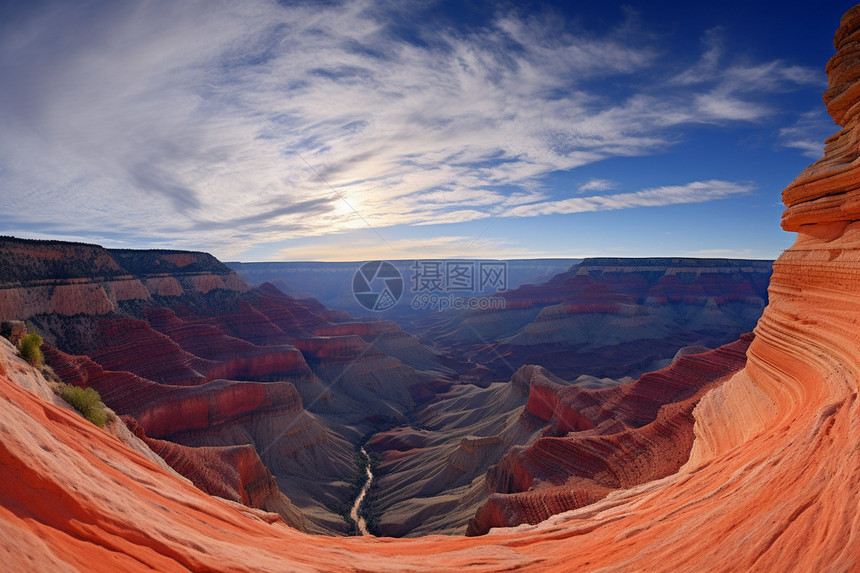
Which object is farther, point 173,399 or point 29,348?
point 173,399

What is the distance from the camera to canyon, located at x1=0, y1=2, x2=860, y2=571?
572 cm

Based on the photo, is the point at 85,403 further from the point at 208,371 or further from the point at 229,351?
the point at 229,351

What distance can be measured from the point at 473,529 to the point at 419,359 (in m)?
68.5

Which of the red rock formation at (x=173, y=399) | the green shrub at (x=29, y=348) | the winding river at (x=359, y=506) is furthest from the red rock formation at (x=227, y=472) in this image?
the red rock formation at (x=173, y=399)

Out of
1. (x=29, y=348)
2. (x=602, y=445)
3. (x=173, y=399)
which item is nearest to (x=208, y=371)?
(x=173, y=399)

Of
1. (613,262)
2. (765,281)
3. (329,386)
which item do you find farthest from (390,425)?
(765,281)

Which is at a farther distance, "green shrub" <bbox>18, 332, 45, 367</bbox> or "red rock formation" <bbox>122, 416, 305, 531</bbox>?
"red rock formation" <bbox>122, 416, 305, 531</bbox>

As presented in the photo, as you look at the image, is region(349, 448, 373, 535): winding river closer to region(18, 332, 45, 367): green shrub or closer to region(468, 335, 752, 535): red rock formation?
region(468, 335, 752, 535): red rock formation

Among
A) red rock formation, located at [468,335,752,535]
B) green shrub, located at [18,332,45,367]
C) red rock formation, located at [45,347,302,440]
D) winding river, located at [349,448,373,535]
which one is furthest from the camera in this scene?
winding river, located at [349,448,373,535]

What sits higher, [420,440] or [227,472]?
[227,472]

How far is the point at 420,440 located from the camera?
48406 millimetres

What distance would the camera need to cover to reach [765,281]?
425 ft

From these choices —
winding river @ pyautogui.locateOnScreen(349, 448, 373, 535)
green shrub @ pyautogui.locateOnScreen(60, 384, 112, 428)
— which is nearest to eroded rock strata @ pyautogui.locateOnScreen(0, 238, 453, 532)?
winding river @ pyautogui.locateOnScreen(349, 448, 373, 535)

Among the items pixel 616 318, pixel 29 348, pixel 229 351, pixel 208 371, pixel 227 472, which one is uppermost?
pixel 29 348
